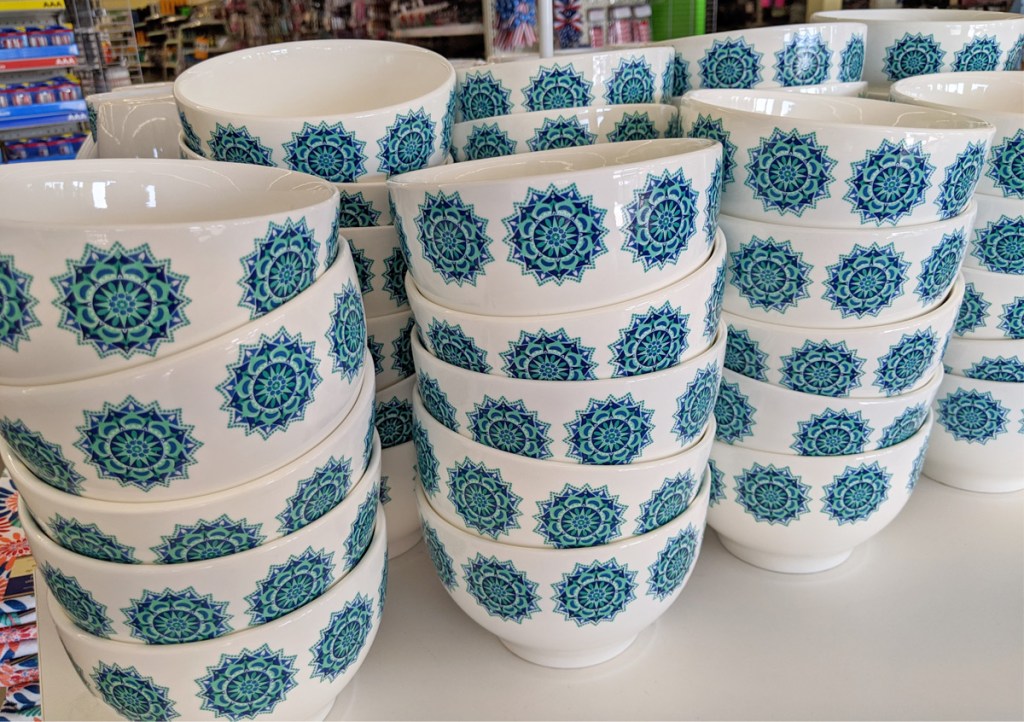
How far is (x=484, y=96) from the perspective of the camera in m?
0.72

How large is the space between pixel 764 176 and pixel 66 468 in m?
0.51

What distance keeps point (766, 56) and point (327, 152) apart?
0.46 m

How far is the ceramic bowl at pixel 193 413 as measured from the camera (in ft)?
1.44

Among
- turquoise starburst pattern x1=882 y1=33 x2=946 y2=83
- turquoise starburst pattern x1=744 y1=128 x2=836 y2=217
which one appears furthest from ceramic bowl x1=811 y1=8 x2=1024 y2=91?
turquoise starburst pattern x1=744 y1=128 x2=836 y2=217

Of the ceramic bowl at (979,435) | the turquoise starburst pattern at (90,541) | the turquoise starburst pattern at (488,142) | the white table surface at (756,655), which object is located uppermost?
the turquoise starburst pattern at (488,142)

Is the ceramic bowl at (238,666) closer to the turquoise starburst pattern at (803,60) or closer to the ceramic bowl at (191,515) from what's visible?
the ceramic bowl at (191,515)

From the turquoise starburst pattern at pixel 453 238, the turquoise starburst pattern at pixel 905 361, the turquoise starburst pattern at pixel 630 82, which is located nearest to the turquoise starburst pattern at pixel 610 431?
the turquoise starburst pattern at pixel 453 238

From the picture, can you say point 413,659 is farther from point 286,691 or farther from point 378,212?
point 378,212

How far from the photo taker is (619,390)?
0.53 m

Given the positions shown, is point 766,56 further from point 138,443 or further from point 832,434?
point 138,443

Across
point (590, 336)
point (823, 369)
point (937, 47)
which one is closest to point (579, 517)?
point (590, 336)

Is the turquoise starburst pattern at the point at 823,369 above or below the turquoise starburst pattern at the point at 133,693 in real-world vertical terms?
above

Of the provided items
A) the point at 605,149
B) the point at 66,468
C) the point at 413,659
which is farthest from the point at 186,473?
the point at 605,149

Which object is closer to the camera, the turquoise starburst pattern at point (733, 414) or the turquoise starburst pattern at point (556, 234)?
the turquoise starburst pattern at point (556, 234)
